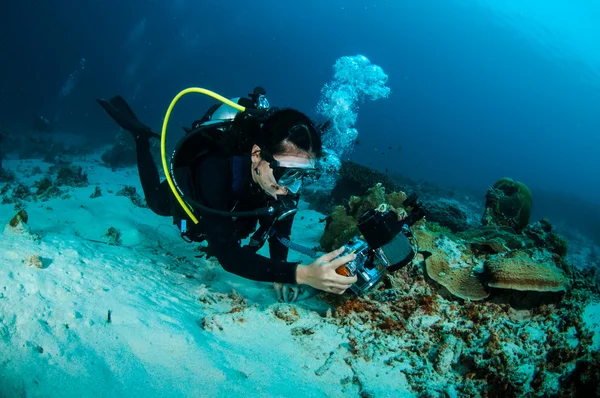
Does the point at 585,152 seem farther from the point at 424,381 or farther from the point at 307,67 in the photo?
the point at 424,381


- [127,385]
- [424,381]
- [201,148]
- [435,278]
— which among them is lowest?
[127,385]

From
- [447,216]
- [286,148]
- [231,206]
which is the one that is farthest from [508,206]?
[231,206]

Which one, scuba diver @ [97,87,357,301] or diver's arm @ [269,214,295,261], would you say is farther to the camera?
diver's arm @ [269,214,295,261]

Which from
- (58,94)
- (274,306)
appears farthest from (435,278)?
(58,94)

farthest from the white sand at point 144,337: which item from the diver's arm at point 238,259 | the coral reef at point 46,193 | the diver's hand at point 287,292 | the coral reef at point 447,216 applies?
the coral reef at point 447,216

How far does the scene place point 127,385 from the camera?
5.46 ft

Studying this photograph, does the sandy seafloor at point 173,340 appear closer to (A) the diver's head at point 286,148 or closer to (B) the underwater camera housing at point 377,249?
(B) the underwater camera housing at point 377,249

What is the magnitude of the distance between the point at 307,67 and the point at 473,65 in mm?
70934

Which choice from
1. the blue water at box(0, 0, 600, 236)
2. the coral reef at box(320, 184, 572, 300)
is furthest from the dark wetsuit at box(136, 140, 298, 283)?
the blue water at box(0, 0, 600, 236)

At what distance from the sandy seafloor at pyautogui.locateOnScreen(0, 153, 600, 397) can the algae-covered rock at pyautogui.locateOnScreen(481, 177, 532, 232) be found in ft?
11.2

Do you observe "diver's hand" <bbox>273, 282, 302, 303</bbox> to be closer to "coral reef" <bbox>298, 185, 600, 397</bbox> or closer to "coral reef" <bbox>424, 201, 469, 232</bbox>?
"coral reef" <bbox>298, 185, 600, 397</bbox>

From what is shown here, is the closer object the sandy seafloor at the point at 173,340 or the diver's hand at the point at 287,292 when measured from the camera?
the sandy seafloor at the point at 173,340

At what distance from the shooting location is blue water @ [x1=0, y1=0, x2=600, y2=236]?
172 feet

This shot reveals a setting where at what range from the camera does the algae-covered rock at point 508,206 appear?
6113 mm
